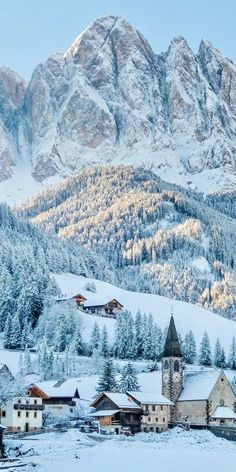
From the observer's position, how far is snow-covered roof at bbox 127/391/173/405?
110425 mm

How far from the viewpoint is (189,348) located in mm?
151875

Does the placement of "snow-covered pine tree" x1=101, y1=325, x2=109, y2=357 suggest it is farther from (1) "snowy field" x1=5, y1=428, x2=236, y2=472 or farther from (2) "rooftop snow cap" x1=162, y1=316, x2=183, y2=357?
(1) "snowy field" x1=5, y1=428, x2=236, y2=472

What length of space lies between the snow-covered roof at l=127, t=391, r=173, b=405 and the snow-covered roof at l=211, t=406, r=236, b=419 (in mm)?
5497

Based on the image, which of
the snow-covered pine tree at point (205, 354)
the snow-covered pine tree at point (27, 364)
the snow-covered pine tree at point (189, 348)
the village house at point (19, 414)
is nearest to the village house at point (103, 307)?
the snow-covered pine tree at point (189, 348)

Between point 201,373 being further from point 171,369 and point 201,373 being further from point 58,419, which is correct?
point 58,419

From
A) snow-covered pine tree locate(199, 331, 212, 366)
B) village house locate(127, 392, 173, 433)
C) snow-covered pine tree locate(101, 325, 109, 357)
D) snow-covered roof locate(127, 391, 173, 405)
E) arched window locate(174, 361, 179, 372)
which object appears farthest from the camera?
snow-covered pine tree locate(199, 331, 212, 366)

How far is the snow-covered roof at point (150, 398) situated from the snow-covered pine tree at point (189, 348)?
116 feet

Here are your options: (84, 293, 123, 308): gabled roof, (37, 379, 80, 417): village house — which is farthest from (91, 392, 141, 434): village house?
(84, 293, 123, 308): gabled roof

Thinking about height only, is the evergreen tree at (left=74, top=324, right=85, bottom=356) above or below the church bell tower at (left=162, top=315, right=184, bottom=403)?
above

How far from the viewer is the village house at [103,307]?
592ft

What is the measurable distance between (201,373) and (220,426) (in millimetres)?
9800

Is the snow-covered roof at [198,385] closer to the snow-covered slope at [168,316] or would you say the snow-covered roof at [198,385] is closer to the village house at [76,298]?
the snow-covered slope at [168,316]

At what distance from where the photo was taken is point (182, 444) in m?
90.4

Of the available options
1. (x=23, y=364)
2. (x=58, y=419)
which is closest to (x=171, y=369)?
(x=58, y=419)
